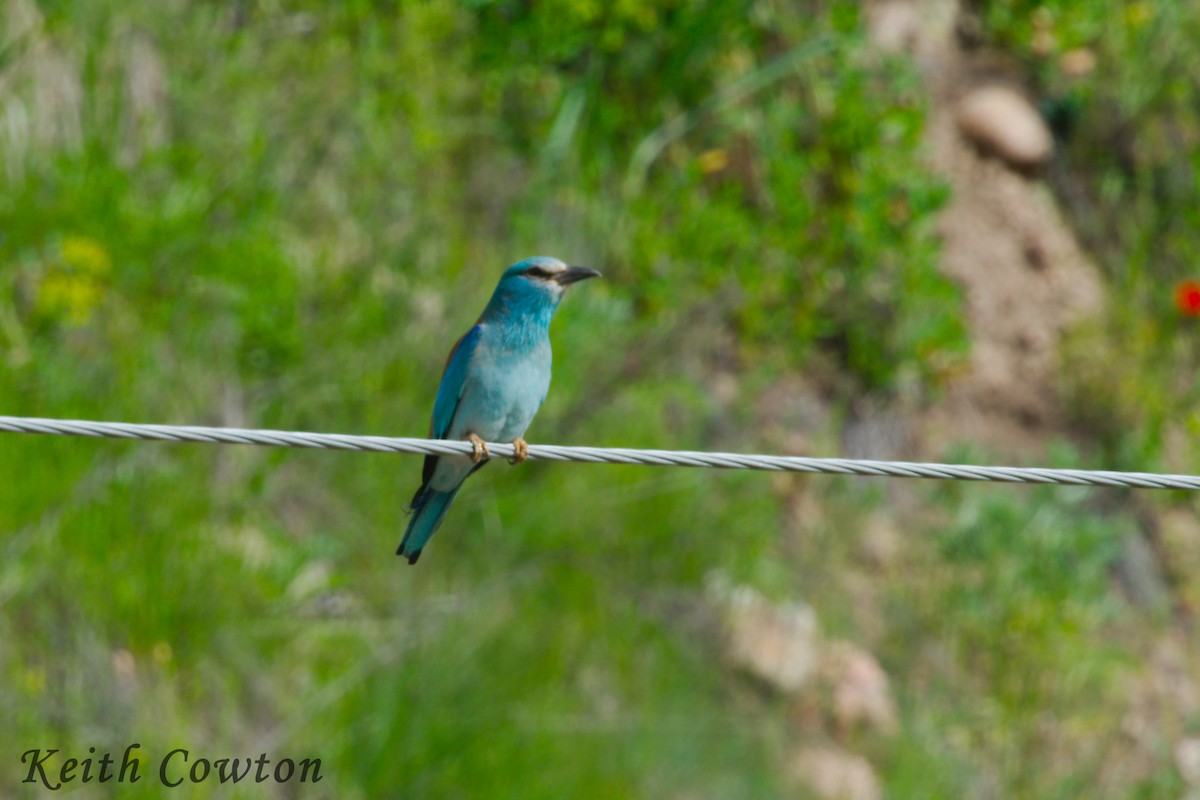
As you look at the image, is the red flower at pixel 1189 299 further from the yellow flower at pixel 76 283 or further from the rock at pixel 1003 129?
the yellow flower at pixel 76 283

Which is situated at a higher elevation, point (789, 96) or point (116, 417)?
point (789, 96)

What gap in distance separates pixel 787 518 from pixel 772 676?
139 cm

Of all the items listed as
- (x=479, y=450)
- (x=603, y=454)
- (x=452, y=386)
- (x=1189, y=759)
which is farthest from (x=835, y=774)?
(x=603, y=454)

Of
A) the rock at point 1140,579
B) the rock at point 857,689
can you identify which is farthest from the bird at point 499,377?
the rock at point 1140,579

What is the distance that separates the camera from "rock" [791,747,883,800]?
284 inches

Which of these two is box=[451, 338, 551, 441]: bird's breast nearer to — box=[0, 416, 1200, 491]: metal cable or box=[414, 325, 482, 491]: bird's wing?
box=[414, 325, 482, 491]: bird's wing

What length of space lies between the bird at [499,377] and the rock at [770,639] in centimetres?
315

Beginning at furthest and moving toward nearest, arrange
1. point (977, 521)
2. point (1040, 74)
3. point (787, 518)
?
point (1040, 74) → point (787, 518) → point (977, 521)

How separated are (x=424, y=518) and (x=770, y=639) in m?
3.58

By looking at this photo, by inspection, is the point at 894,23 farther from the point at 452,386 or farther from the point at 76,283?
the point at 452,386

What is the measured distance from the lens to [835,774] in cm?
746

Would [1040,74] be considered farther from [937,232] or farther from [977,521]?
[977,521]

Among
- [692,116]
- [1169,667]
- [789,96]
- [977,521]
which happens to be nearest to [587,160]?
[692,116]

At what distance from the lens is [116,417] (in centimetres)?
584
